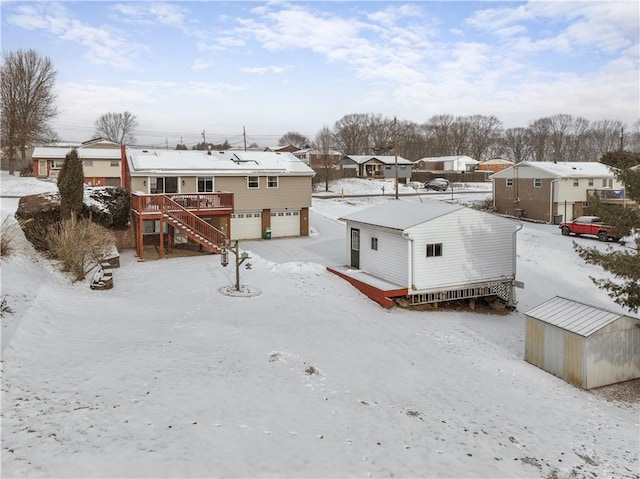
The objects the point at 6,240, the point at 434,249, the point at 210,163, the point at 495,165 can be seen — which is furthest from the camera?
the point at 495,165

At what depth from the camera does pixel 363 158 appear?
246 feet

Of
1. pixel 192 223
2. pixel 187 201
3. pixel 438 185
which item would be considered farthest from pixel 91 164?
pixel 438 185

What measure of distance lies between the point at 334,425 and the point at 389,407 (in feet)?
5.36

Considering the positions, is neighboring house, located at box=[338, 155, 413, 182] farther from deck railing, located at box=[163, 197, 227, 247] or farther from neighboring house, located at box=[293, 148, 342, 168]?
deck railing, located at box=[163, 197, 227, 247]

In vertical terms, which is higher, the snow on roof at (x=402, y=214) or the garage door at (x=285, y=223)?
the snow on roof at (x=402, y=214)

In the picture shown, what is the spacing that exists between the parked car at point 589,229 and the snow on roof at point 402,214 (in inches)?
743

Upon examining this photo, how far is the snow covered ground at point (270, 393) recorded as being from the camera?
7.14m

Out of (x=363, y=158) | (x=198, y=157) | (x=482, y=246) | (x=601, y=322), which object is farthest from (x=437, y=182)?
(x=601, y=322)

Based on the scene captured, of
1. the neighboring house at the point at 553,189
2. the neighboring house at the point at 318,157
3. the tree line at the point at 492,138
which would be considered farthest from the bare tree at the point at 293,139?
the neighboring house at the point at 553,189

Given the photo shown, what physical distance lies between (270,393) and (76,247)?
11542mm

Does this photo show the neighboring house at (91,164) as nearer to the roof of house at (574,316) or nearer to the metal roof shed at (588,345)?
the roof of house at (574,316)

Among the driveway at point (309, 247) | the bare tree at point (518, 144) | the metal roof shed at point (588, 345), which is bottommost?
the metal roof shed at point (588, 345)

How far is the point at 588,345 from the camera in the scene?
494 inches

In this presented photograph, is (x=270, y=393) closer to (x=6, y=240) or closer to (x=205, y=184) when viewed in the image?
(x=6, y=240)
